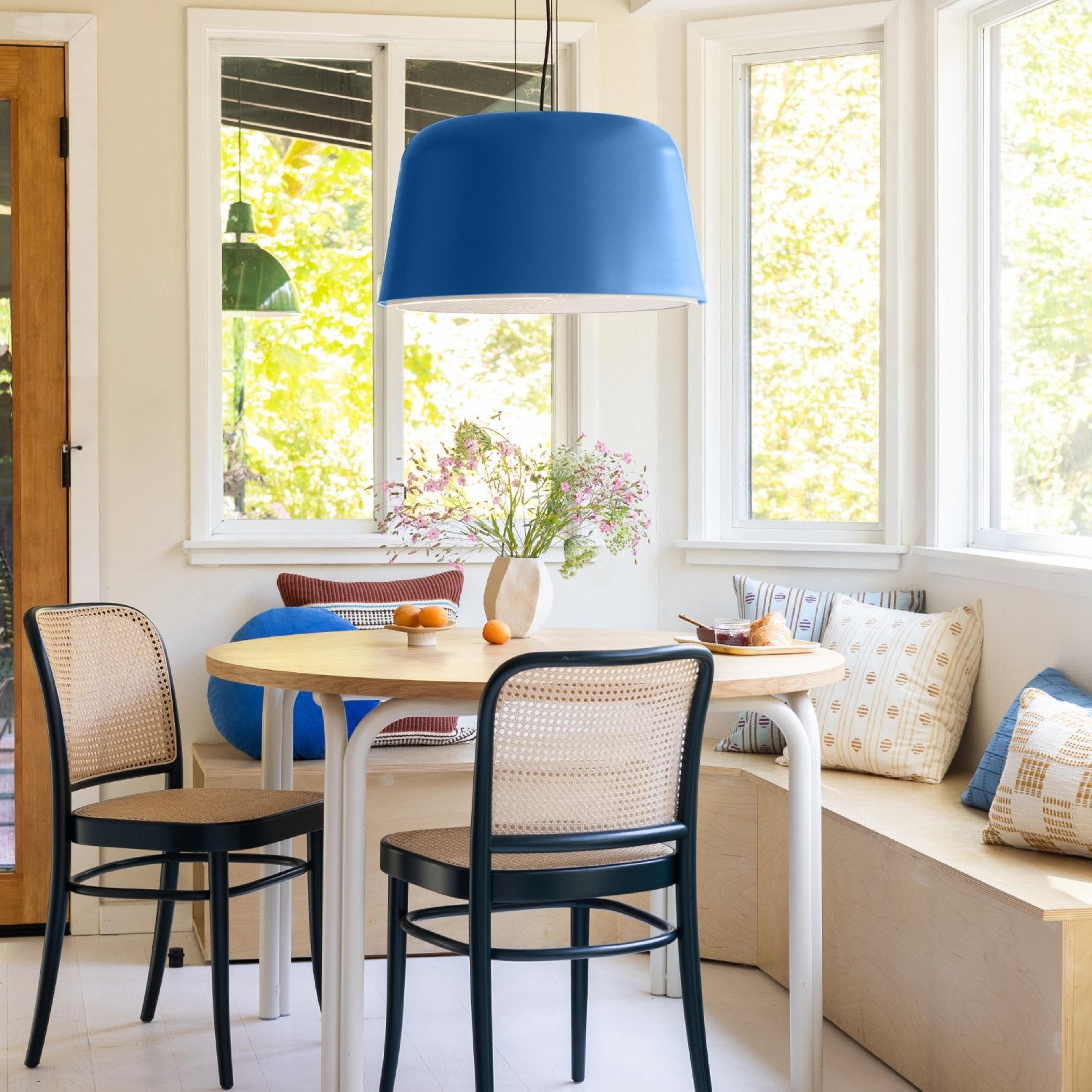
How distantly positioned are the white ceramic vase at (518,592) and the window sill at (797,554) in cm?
111

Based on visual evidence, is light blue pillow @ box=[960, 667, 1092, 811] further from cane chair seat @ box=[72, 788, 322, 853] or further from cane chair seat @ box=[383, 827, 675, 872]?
cane chair seat @ box=[72, 788, 322, 853]

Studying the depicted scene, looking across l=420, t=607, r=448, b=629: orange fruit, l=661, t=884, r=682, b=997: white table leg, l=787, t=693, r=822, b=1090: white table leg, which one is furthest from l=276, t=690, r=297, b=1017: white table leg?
l=787, t=693, r=822, b=1090: white table leg

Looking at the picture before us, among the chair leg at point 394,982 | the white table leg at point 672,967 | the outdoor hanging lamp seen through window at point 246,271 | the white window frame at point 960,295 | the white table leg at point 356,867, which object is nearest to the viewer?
the white table leg at point 356,867

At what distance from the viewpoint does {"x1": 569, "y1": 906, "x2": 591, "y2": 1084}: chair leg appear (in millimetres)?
2773

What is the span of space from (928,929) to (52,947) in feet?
5.70

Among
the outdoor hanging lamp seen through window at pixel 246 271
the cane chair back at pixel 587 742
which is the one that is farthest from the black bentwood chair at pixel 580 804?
the outdoor hanging lamp seen through window at pixel 246 271

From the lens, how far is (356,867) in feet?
7.98

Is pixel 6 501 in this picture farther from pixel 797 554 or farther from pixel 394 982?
pixel 797 554

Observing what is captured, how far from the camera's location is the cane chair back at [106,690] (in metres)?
2.97

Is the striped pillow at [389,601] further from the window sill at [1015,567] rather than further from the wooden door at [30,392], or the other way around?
the window sill at [1015,567]

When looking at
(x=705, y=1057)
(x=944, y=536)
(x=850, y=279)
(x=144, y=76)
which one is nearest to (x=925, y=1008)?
(x=705, y=1057)

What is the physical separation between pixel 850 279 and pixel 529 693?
220 cm

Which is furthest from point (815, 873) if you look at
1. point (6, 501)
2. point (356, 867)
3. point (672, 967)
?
point (6, 501)

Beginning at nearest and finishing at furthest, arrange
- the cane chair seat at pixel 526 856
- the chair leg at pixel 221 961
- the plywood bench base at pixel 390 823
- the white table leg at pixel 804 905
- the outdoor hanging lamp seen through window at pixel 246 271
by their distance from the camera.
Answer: the cane chair seat at pixel 526 856 → the white table leg at pixel 804 905 → the chair leg at pixel 221 961 → the plywood bench base at pixel 390 823 → the outdoor hanging lamp seen through window at pixel 246 271
